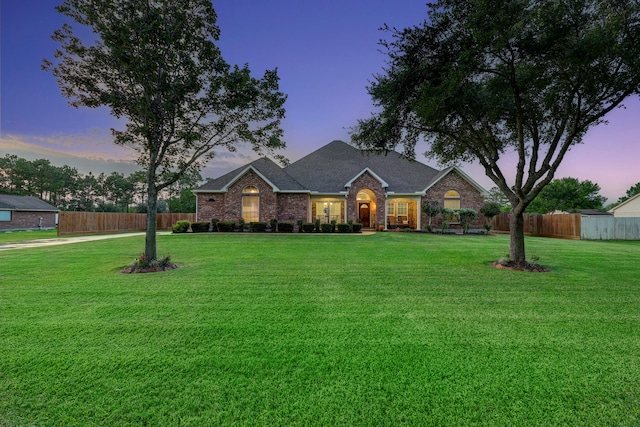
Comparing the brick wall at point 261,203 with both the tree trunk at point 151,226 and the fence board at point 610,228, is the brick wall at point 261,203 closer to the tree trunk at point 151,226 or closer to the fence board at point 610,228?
the tree trunk at point 151,226

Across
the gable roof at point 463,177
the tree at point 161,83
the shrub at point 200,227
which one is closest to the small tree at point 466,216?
the gable roof at point 463,177

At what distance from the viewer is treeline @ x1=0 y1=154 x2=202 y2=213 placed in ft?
143

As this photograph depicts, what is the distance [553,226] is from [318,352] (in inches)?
950

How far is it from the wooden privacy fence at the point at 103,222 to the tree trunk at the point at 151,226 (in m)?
17.5

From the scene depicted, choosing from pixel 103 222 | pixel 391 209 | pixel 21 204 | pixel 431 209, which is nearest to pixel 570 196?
pixel 431 209

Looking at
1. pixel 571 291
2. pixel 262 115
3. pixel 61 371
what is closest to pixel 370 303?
pixel 61 371

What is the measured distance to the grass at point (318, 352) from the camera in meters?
2.12

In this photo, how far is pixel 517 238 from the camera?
27.0 ft

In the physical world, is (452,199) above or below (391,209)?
above

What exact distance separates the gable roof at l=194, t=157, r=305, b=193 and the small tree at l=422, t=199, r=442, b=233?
9.69 meters

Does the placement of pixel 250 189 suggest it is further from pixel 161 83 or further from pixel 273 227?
pixel 161 83

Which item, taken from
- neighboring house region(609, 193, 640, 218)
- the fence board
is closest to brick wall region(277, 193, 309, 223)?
the fence board

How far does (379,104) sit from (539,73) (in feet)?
14.6

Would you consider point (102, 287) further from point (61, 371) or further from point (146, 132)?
point (146, 132)
